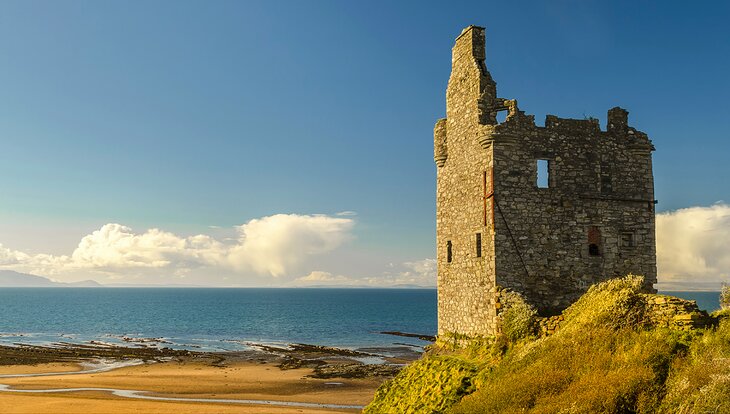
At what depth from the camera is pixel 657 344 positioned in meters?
11.5

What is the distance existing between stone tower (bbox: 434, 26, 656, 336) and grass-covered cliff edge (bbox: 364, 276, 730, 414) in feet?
4.85

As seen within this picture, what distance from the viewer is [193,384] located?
121 ft

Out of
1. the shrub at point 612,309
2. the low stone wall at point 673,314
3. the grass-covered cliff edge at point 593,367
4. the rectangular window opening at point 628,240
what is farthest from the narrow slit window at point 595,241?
the low stone wall at point 673,314

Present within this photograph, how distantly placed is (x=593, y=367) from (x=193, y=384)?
1225 inches

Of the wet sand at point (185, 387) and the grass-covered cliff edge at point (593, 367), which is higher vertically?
the grass-covered cliff edge at point (593, 367)

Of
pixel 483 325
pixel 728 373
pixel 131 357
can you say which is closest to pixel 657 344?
pixel 728 373

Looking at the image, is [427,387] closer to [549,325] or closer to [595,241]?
[549,325]

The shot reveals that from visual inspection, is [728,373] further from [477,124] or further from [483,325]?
[477,124]

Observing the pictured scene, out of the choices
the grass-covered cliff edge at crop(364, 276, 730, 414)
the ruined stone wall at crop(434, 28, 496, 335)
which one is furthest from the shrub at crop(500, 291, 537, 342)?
the ruined stone wall at crop(434, 28, 496, 335)

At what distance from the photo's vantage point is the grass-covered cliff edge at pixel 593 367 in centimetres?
1009

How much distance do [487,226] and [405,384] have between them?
5.22 m

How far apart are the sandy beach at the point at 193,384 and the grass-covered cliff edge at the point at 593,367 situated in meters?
16.3

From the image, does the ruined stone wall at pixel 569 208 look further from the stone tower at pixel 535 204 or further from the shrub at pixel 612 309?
the shrub at pixel 612 309

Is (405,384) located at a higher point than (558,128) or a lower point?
lower
